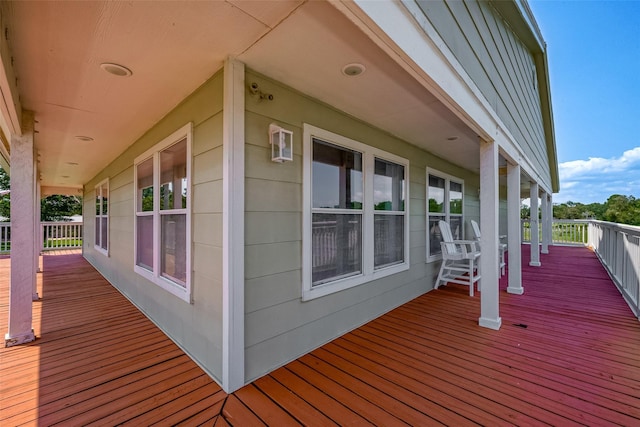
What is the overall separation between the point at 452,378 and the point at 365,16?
233cm

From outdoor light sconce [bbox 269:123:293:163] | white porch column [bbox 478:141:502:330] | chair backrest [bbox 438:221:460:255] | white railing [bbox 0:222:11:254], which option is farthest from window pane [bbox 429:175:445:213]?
white railing [bbox 0:222:11:254]

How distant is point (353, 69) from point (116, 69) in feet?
5.55

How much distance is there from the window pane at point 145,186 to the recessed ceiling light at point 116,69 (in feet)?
4.59

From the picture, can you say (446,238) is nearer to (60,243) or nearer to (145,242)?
(145,242)

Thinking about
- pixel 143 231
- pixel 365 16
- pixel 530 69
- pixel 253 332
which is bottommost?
pixel 253 332

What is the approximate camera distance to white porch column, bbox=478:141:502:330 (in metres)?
3.00

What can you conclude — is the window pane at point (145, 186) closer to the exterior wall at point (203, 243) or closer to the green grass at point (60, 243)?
the exterior wall at point (203, 243)

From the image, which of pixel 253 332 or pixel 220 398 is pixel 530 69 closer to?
pixel 253 332

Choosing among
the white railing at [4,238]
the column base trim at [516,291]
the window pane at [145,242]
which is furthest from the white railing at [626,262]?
the white railing at [4,238]

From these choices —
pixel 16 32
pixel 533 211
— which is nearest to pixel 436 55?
pixel 16 32

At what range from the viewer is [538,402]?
180 centimetres

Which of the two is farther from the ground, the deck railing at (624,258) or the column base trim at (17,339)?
the deck railing at (624,258)

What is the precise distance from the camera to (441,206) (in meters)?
4.96

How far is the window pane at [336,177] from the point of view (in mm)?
2596
